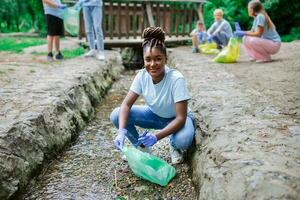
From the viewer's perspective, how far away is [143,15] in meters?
8.66

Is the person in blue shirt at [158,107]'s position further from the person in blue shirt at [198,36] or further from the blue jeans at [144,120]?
the person in blue shirt at [198,36]

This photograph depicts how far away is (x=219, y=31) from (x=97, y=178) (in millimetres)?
5488

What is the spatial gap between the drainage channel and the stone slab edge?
10cm

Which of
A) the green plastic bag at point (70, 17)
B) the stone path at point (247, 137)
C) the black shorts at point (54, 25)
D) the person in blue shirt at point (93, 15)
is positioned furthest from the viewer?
the green plastic bag at point (70, 17)

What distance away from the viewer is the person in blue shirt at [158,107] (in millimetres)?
2490

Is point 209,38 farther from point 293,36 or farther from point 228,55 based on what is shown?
point 293,36

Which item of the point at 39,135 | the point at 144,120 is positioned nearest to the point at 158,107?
the point at 144,120

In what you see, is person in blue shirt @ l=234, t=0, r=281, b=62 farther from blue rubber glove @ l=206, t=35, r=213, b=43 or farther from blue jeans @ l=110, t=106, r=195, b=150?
blue jeans @ l=110, t=106, r=195, b=150

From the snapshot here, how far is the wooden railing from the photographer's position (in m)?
8.26

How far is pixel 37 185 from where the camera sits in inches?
99.9

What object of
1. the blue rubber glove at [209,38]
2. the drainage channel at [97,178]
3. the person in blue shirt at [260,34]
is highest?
the person in blue shirt at [260,34]

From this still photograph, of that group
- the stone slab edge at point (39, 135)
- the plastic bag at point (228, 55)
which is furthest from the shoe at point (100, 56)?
the plastic bag at point (228, 55)

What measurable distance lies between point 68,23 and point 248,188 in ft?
16.9

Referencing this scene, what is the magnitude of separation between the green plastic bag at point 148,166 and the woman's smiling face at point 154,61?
553 mm
